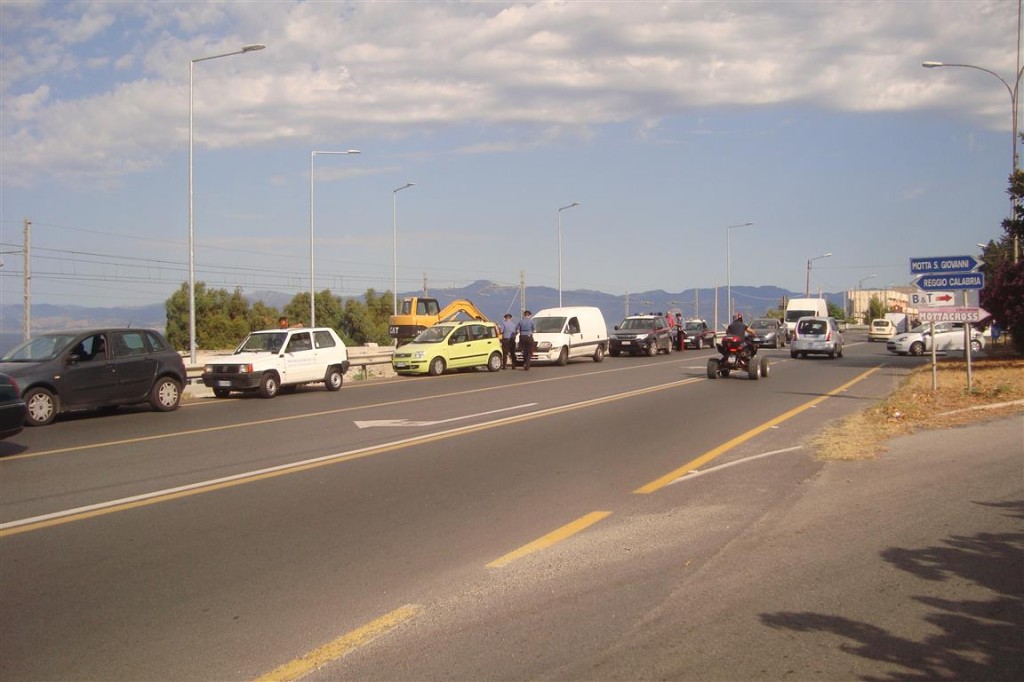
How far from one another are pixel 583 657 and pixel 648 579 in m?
1.46

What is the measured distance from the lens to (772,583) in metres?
5.95

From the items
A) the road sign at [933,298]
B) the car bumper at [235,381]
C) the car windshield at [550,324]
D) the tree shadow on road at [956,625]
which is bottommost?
the tree shadow on road at [956,625]

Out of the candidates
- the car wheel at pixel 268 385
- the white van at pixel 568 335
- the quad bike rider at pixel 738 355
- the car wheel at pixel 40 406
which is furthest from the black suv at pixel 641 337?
the car wheel at pixel 40 406

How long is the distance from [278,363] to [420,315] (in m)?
22.4

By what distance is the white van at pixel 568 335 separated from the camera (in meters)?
32.5

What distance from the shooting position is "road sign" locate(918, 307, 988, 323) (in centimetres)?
1686

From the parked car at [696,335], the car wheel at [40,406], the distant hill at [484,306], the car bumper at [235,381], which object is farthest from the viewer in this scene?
the distant hill at [484,306]

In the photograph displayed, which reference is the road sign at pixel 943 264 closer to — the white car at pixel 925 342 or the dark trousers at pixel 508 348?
the dark trousers at pixel 508 348

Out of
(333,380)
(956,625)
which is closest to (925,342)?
(333,380)

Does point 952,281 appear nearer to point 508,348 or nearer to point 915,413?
point 915,413

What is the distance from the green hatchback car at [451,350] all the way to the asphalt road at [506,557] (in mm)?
13950

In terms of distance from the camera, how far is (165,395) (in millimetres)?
17188

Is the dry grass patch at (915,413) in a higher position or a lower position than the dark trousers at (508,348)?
lower

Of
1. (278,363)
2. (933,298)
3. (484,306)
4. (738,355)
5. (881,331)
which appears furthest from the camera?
(484,306)
